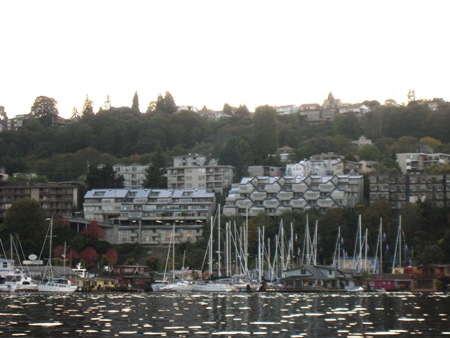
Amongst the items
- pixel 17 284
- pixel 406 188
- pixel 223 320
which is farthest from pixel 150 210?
pixel 223 320

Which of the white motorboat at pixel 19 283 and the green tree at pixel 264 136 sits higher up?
the green tree at pixel 264 136

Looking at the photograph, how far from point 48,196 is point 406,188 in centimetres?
5783

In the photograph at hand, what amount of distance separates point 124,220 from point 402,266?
49124 mm

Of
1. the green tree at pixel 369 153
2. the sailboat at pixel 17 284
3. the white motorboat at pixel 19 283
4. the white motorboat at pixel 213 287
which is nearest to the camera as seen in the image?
the sailboat at pixel 17 284

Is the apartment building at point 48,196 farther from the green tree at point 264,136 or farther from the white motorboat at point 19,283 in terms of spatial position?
the white motorboat at point 19,283

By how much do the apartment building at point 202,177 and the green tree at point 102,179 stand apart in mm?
10001

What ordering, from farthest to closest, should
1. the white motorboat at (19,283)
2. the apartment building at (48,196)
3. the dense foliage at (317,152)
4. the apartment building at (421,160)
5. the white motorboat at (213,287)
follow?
the apartment building at (421,160) < the apartment building at (48,196) < the dense foliage at (317,152) < the white motorboat at (213,287) < the white motorboat at (19,283)

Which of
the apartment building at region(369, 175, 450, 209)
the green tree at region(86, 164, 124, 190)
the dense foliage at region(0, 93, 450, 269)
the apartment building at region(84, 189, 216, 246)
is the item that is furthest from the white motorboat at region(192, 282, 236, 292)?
the green tree at region(86, 164, 124, 190)

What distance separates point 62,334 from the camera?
119 ft

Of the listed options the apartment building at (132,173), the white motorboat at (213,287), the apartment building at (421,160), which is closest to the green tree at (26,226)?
the white motorboat at (213,287)

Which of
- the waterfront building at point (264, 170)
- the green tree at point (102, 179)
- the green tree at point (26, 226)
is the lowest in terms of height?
the green tree at point (26, 226)

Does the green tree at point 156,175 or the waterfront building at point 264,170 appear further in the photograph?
the green tree at point 156,175

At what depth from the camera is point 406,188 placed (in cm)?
14112

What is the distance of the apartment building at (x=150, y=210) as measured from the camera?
456ft
